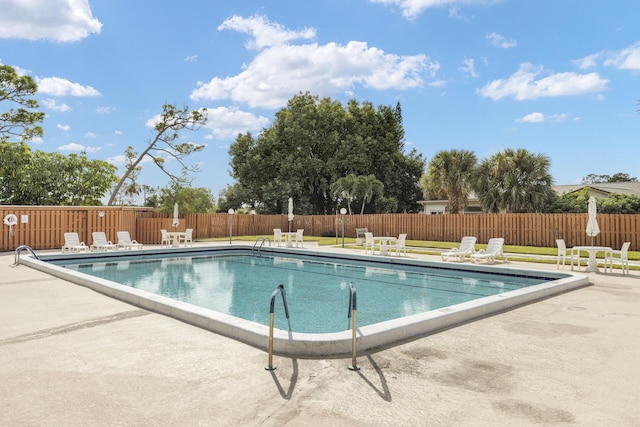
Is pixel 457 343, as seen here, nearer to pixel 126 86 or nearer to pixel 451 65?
pixel 451 65

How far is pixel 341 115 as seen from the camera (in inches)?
1458

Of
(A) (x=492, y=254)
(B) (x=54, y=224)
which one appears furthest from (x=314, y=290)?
(B) (x=54, y=224)

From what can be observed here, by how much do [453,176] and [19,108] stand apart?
29.8 meters

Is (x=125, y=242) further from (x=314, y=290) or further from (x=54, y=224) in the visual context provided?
(x=314, y=290)

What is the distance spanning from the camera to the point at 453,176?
2834 centimetres

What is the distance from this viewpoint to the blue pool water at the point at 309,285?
769cm

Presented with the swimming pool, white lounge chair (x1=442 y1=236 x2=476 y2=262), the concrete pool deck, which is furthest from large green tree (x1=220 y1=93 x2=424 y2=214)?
the concrete pool deck

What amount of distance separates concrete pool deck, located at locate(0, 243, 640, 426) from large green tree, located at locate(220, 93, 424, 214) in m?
30.4

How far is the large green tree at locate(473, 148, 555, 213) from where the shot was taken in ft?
82.6

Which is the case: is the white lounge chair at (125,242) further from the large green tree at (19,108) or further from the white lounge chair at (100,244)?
the large green tree at (19,108)

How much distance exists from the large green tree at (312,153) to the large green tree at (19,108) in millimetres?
15076

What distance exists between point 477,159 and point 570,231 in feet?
30.7

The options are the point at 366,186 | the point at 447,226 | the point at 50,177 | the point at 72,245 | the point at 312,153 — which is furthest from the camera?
the point at 312,153

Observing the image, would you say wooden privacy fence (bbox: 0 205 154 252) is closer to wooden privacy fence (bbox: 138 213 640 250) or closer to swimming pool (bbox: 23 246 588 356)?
wooden privacy fence (bbox: 138 213 640 250)
